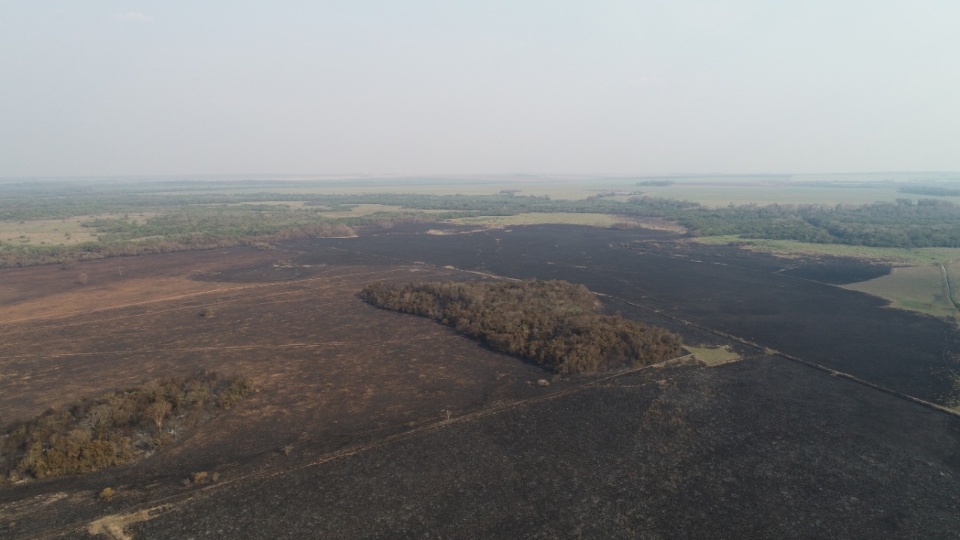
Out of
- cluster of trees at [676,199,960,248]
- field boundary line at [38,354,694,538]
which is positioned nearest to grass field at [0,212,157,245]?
field boundary line at [38,354,694,538]

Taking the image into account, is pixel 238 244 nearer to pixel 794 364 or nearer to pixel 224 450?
pixel 224 450

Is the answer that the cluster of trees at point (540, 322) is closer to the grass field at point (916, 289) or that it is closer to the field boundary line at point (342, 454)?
the field boundary line at point (342, 454)

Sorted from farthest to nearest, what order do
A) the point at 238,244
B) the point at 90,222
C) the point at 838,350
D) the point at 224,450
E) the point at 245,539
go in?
1. the point at 90,222
2. the point at 238,244
3. the point at 838,350
4. the point at 224,450
5. the point at 245,539

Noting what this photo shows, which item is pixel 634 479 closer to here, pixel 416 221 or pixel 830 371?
pixel 830 371

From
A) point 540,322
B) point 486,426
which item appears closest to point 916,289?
point 540,322

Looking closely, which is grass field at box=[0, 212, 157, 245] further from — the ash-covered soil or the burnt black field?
the ash-covered soil

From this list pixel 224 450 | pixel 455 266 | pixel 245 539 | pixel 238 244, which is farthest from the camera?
pixel 238 244

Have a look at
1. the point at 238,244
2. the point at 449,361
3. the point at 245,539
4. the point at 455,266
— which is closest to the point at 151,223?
the point at 238,244

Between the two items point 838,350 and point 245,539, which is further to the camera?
point 838,350
